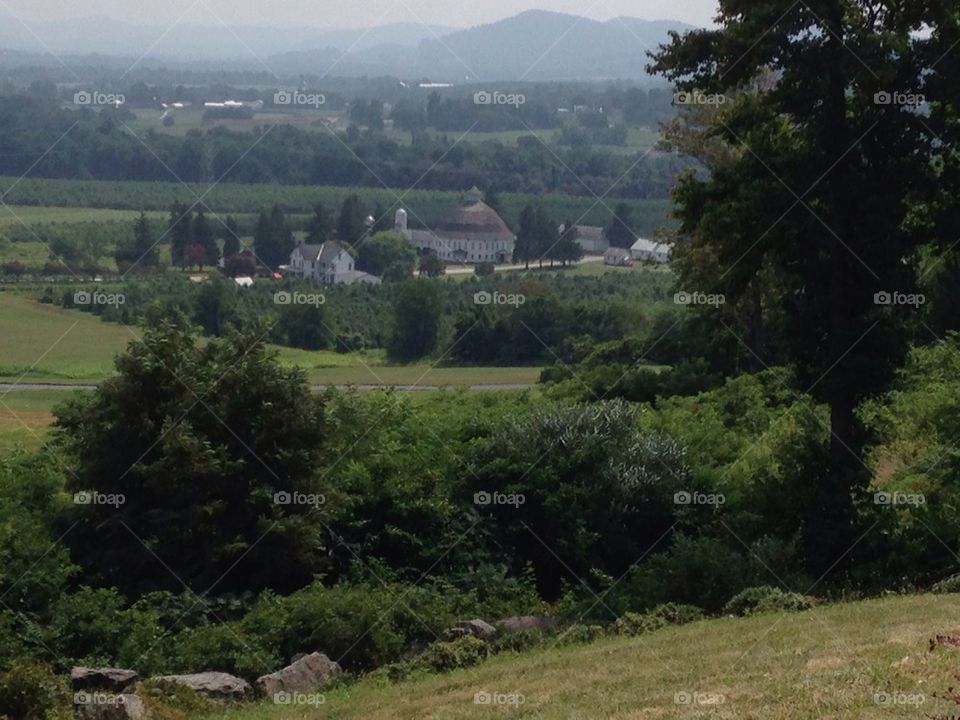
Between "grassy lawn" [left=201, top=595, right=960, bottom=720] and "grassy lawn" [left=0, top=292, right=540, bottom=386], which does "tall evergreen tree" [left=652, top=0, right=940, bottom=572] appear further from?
"grassy lawn" [left=0, top=292, right=540, bottom=386]

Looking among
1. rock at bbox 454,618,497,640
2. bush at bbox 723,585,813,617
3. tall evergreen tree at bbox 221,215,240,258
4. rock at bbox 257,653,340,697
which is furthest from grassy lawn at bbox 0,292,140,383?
bush at bbox 723,585,813,617

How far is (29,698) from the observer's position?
13242 millimetres

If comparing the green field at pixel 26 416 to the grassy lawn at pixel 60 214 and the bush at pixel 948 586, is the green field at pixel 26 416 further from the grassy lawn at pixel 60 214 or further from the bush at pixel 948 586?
the grassy lawn at pixel 60 214

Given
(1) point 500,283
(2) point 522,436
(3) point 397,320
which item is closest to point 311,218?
(1) point 500,283

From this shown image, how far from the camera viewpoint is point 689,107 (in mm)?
31359

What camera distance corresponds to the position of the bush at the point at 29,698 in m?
13.2

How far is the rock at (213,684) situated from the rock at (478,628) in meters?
2.87

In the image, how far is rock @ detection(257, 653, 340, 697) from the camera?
14250 mm

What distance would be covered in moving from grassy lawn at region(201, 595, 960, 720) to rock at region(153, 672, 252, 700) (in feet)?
2.42

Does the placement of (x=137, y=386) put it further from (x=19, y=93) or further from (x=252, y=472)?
(x=19, y=93)

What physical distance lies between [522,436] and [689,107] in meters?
12.9

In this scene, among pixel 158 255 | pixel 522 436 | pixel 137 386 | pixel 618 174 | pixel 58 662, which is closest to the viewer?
pixel 58 662

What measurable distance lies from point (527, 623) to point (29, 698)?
6.13 meters

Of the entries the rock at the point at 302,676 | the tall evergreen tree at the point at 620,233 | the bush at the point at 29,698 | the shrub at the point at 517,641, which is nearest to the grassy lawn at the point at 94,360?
the shrub at the point at 517,641
